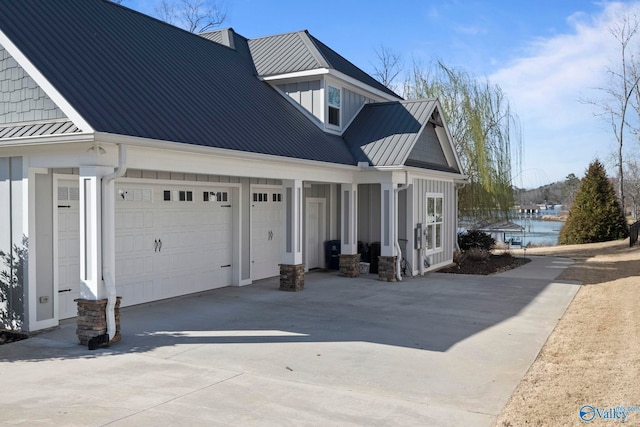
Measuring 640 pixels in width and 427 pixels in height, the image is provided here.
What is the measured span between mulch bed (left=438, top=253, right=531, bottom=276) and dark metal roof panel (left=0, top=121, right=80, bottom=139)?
12.0m

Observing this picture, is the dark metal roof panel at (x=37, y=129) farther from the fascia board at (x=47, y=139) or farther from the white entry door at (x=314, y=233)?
the white entry door at (x=314, y=233)

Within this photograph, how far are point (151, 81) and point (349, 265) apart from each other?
23.6ft

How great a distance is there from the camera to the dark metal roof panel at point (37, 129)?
25.4 ft

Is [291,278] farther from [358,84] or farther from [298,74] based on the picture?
[358,84]

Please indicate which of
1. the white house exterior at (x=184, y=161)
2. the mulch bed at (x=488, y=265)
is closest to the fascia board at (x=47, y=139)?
the white house exterior at (x=184, y=161)

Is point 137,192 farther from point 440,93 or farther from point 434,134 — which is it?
point 440,93

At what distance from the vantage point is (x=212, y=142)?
32.5 feet

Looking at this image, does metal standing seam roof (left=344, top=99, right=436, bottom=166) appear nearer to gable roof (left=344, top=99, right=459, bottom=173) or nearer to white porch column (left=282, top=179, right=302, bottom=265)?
gable roof (left=344, top=99, right=459, bottom=173)

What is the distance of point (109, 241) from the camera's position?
8016 millimetres

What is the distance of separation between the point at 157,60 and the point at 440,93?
1618cm

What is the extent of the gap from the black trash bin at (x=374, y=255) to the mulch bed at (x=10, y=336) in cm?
973

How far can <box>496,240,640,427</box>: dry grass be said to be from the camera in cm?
543

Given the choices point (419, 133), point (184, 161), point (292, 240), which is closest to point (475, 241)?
point (419, 133)

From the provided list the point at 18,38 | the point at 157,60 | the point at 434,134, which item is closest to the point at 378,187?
the point at 434,134
